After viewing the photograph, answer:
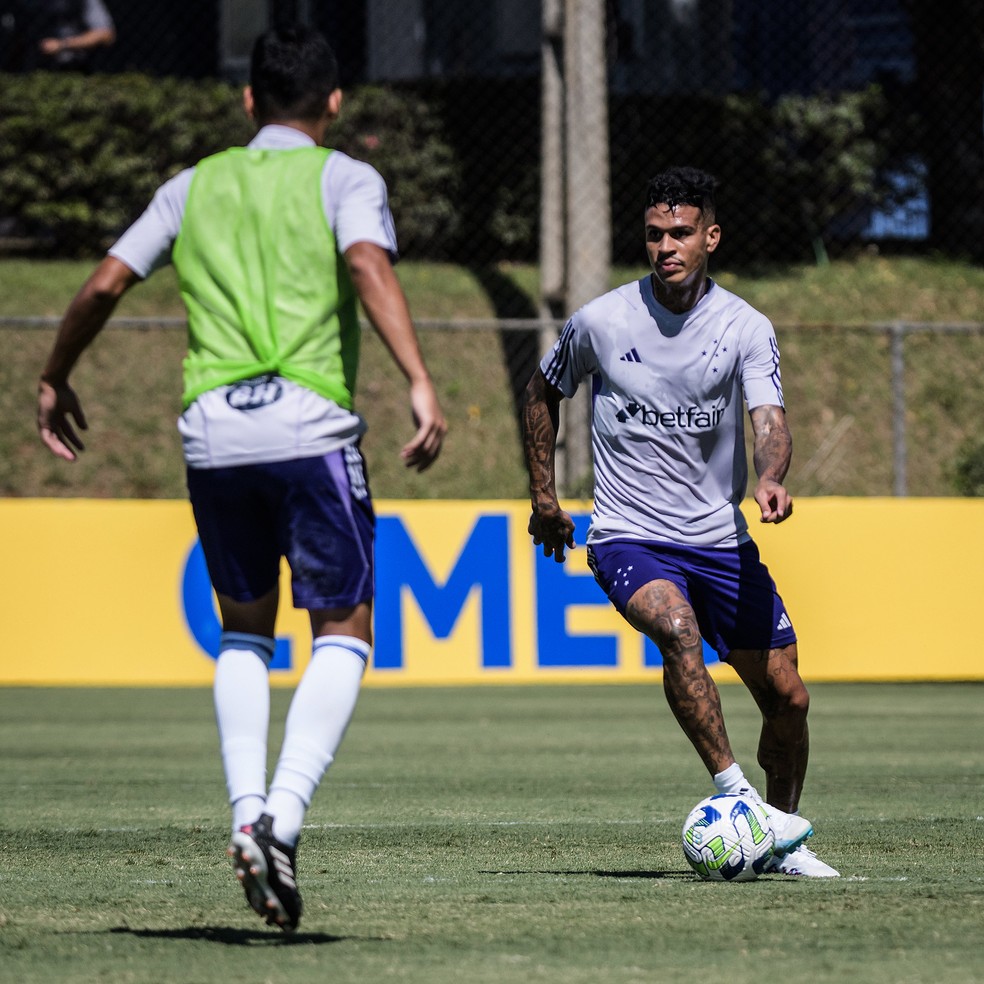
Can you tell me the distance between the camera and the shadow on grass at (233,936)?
421cm

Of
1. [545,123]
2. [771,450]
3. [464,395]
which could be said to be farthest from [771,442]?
[464,395]

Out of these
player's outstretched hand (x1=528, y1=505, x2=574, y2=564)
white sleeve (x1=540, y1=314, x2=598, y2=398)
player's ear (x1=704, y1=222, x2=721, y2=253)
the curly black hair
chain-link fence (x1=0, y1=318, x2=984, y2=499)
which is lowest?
chain-link fence (x1=0, y1=318, x2=984, y2=499)

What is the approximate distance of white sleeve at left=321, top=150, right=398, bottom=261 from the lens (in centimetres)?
430

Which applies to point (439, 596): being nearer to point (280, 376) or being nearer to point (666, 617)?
point (666, 617)

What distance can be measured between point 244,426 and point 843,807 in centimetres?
363

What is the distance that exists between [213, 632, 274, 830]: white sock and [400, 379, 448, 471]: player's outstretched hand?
63 cm

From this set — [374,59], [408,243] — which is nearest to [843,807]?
[408,243]

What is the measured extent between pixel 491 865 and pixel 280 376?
1.86 metres

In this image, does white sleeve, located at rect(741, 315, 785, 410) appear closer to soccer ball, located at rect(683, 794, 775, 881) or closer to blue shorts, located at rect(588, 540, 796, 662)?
blue shorts, located at rect(588, 540, 796, 662)

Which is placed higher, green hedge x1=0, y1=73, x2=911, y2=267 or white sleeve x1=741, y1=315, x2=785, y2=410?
white sleeve x1=741, y1=315, x2=785, y2=410

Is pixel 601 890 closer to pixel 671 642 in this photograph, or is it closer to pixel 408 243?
pixel 671 642

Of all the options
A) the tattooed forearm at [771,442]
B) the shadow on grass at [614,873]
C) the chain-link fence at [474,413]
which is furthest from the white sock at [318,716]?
the chain-link fence at [474,413]

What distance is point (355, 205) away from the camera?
4.33 meters

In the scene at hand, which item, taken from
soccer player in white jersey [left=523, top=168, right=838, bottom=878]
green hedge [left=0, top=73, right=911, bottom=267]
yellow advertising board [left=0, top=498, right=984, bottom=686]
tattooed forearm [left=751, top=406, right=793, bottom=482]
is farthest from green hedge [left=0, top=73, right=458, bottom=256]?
tattooed forearm [left=751, top=406, right=793, bottom=482]
